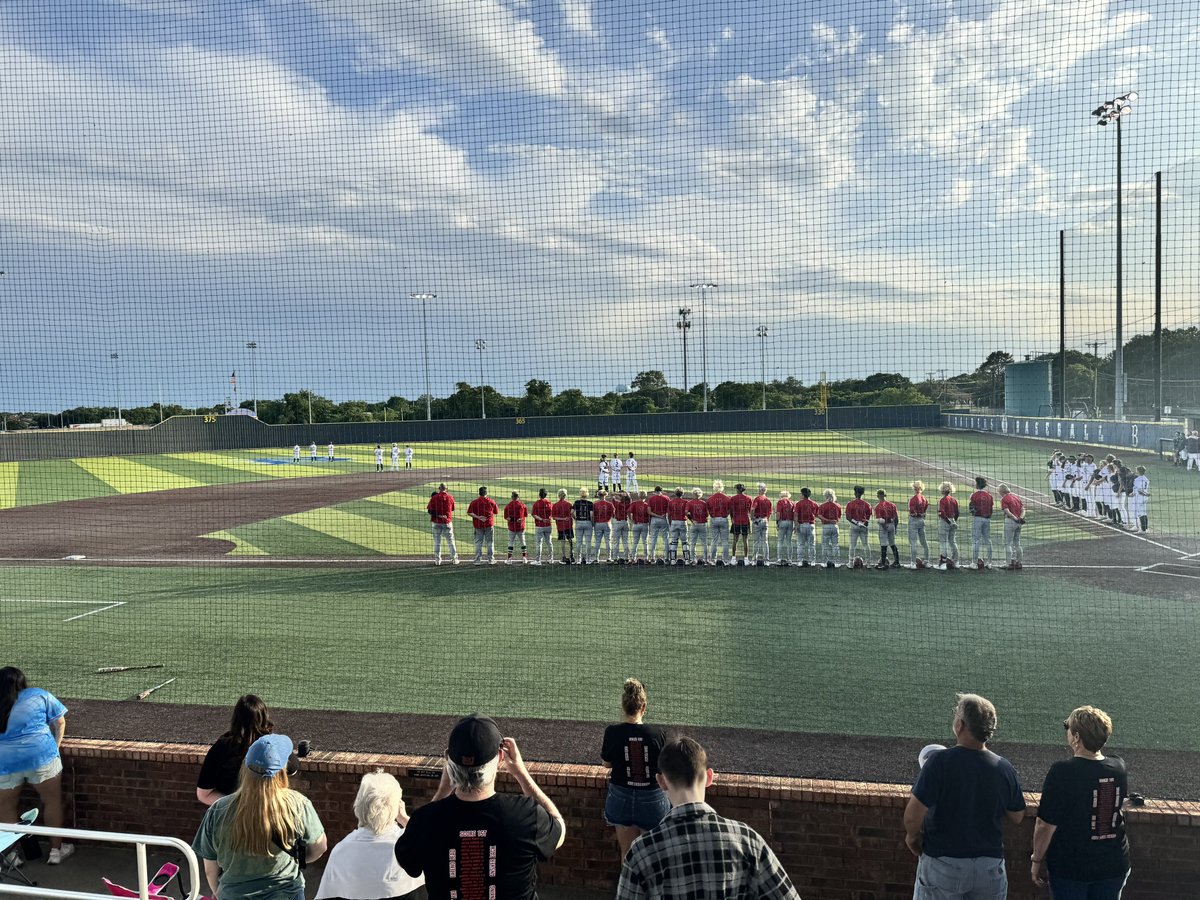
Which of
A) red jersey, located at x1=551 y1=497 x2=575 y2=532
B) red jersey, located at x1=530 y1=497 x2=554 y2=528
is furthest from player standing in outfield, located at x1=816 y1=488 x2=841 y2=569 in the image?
red jersey, located at x1=530 y1=497 x2=554 y2=528

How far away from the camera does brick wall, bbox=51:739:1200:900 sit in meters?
4.43

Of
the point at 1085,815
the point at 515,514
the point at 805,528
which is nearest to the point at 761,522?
the point at 805,528

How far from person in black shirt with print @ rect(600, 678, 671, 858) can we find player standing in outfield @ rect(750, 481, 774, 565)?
35.1ft

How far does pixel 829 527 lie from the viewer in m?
14.4

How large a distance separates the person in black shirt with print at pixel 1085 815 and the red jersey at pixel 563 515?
483 inches

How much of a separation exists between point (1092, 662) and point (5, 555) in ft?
67.0

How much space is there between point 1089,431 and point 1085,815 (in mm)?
38294

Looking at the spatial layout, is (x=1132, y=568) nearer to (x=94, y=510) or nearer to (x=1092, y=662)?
(x=1092, y=662)

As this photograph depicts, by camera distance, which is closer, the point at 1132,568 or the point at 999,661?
the point at 999,661

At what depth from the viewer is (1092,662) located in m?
8.70

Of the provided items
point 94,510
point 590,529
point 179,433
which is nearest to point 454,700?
point 590,529

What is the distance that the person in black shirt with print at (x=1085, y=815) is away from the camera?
11.6 feet

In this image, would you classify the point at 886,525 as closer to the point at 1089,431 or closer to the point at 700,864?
the point at 700,864

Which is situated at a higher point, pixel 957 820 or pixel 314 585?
pixel 957 820
